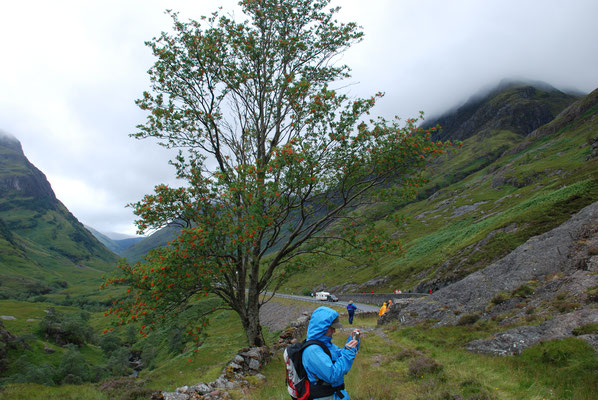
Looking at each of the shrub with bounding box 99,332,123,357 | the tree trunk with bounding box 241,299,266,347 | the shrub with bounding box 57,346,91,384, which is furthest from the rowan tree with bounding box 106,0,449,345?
the shrub with bounding box 99,332,123,357

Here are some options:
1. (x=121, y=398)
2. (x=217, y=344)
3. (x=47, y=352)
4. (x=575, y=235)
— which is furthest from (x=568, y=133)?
(x=47, y=352)

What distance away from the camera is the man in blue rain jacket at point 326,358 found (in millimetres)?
4336

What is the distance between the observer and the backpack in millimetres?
4423

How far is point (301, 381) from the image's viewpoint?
14.9 ft

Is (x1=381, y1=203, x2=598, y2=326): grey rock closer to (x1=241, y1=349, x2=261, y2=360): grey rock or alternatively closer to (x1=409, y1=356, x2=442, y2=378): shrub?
(x1=409, y1=356, x2=442, y2=378): shrub

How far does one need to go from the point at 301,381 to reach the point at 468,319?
1476 centimetres

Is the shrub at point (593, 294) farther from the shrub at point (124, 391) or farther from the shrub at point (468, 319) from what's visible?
the shrub at point (124, 391)

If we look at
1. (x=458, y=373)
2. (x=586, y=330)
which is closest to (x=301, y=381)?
(x=458, y=373)

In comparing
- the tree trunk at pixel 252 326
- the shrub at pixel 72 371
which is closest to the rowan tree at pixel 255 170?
the tree trunk at pixel 252 326

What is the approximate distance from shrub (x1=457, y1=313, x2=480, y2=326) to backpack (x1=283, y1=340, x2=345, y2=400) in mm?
14130

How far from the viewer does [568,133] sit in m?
136

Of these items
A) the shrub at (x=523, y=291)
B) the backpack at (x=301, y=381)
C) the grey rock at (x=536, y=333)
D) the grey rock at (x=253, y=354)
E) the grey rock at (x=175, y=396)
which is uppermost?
the backpack at (x=301, y=381)

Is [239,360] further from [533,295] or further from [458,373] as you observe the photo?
[533,295]

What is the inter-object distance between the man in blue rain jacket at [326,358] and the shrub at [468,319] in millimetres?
13936
